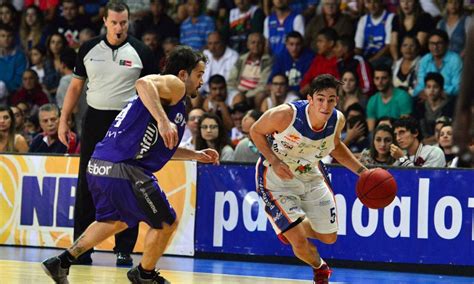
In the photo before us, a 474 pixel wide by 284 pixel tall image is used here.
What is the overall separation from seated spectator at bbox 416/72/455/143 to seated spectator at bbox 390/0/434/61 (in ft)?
3.44

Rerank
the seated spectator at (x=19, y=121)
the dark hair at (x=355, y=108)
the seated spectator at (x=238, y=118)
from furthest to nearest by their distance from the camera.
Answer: the seated spectator at (x=19, y=121) → the seated spectator at (x=238, y=118) → the dark hair at (x=355, y=108)

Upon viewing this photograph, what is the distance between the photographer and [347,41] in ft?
46.7

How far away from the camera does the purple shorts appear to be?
7.79m

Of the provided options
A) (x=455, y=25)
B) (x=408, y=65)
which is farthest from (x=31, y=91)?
(x=455, y=25)

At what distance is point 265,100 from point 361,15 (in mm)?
2009

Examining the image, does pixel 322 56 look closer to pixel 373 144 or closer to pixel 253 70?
pixel 253 70

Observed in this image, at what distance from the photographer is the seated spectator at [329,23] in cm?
1478

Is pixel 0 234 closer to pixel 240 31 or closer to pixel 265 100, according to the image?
pixel 265 100

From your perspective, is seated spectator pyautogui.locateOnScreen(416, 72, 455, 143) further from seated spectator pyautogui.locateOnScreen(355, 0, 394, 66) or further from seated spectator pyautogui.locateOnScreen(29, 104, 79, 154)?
seated spectator pyautogui.locateOnScreen(29, 104, 79, 154)

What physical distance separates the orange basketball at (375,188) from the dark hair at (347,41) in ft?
18.0

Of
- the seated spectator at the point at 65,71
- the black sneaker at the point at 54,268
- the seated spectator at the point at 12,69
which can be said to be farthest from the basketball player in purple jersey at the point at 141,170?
the seated spectator at the point at 12,69

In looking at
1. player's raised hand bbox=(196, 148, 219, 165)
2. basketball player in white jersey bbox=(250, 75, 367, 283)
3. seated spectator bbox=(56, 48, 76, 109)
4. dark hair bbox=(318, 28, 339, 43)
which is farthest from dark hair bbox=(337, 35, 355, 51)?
player's raised hand bbox=(196, 148, 219, 165)

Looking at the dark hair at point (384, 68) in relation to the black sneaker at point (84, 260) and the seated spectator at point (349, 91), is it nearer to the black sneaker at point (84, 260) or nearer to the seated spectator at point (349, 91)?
the seated spectator at point (349, 91)

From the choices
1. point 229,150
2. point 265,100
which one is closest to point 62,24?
point 265,100
